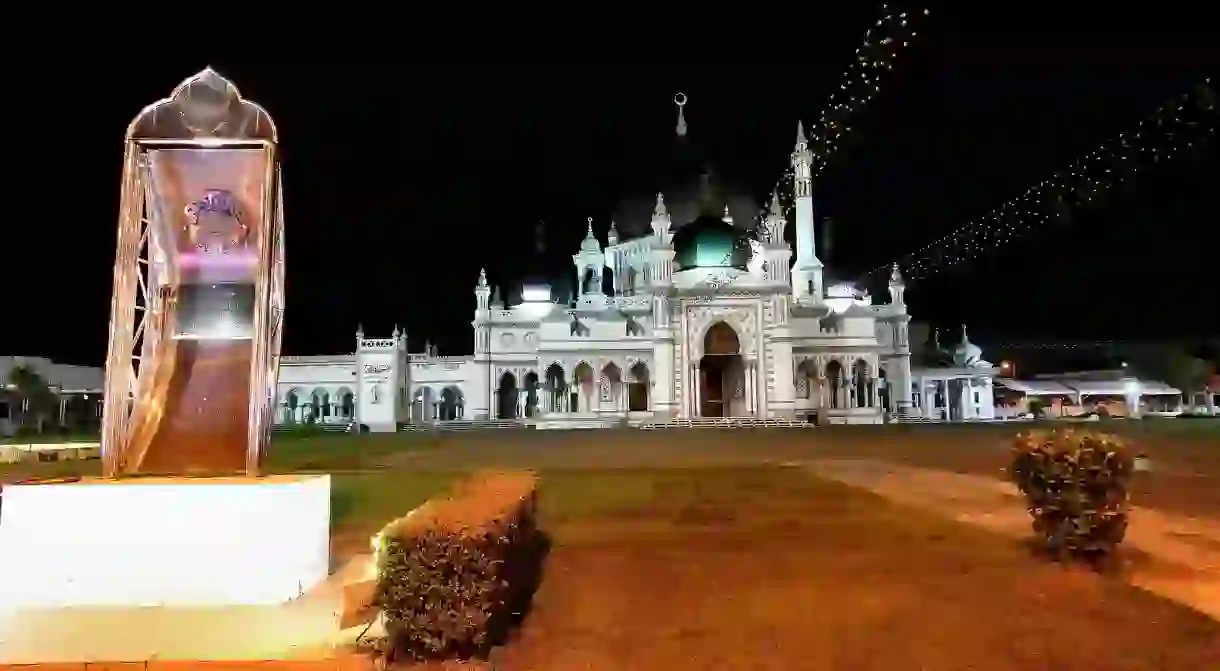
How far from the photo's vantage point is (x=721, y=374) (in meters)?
51.2

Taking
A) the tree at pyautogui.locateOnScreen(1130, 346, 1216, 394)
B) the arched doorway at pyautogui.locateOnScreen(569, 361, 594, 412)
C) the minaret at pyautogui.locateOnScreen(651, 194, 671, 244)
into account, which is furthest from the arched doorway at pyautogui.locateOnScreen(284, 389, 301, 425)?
the tree at pyautogui.locateOnScreen(1130, 346, 1216, 394)

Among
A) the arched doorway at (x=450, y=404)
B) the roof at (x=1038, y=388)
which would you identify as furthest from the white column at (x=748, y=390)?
the roof at (x=1038, y=388)

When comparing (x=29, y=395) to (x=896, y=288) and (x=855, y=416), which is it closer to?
(x=855, y=416)

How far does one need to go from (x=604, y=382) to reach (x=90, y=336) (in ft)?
110

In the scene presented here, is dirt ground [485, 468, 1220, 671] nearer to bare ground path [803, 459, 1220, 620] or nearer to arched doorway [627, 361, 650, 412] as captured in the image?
bare ground path [803, 459, 1220, 620]

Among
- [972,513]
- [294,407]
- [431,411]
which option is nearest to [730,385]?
[431,411]

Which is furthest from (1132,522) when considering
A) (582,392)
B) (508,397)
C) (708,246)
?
(508,397)

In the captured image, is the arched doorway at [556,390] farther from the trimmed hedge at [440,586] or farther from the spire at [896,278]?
the trimmed hedge at [440,586]

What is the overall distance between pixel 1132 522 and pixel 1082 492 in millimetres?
3598

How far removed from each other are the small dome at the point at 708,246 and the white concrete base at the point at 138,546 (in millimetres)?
42362

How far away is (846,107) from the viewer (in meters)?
30.4

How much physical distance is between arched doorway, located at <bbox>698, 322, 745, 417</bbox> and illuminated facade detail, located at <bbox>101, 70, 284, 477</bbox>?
3760 cm

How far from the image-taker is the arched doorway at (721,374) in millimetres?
48500

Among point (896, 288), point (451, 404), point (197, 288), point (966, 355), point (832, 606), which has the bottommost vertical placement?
point (832, 606)
